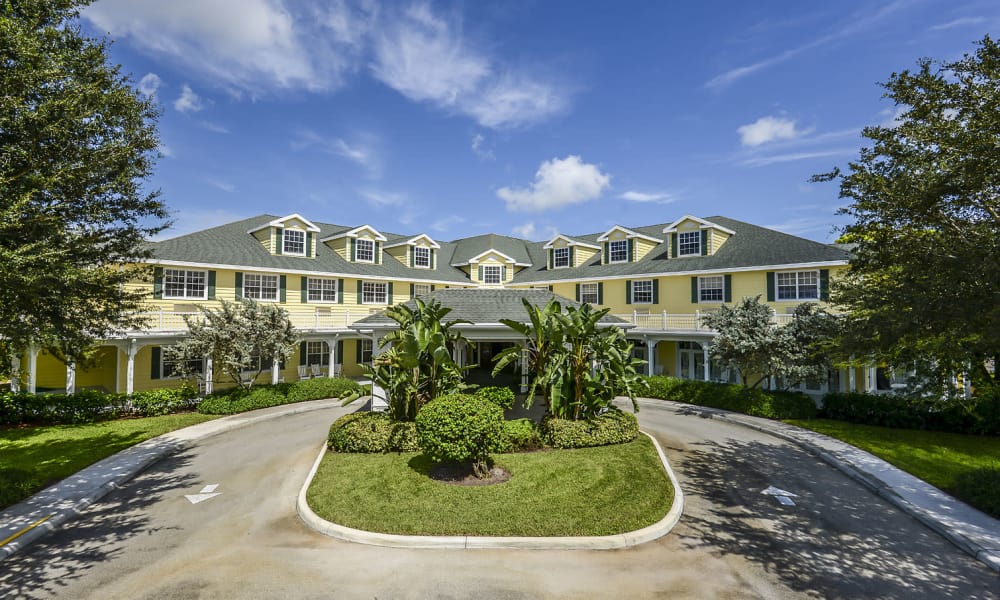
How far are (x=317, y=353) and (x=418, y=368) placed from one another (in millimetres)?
18871

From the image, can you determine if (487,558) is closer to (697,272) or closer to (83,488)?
(83,488)

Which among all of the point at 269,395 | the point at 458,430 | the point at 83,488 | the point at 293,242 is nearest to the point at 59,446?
the point at 83,488

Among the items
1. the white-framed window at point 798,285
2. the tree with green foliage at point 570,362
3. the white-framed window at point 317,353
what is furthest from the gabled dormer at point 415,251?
the white-framed window at point 798,285

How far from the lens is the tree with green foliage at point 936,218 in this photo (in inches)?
369

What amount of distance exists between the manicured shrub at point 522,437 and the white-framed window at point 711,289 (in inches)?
721

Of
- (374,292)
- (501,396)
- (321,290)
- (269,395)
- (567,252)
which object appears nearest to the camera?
(501,396)

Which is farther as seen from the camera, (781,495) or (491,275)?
(491,275)

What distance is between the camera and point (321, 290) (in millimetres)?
30109

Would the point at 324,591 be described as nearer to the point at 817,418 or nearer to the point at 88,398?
the point at 88,398

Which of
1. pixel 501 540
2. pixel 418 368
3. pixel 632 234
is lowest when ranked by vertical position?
pixel 501 540

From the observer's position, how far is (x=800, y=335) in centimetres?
1986

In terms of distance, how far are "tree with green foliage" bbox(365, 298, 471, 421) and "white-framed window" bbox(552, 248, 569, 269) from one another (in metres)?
23.0

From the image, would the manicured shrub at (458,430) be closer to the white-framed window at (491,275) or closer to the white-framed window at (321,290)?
the white-framed window at (321,290)

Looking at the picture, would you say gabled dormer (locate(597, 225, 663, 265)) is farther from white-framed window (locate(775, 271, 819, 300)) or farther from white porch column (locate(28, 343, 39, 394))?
white porch column (locate(28, 343, 39, 394))
